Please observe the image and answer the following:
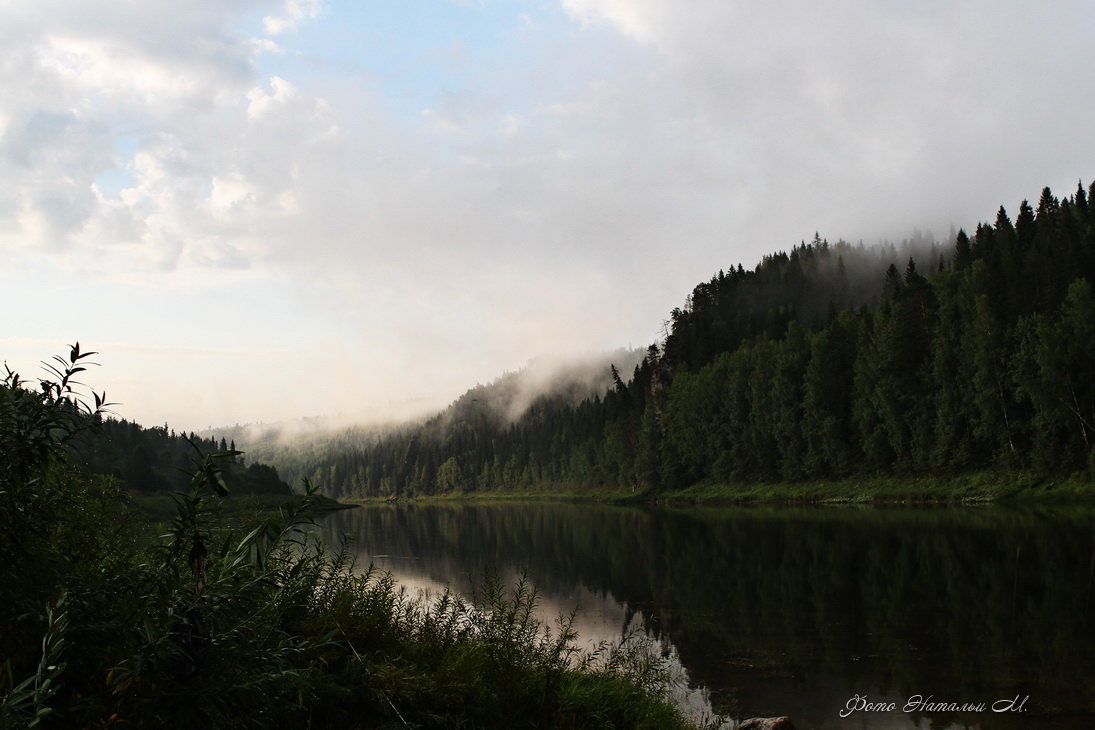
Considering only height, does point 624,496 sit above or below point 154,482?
below

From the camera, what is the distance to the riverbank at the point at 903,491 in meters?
58.2

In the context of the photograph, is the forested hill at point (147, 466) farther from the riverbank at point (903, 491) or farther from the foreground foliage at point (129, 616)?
the riverbank at point (903, 491)

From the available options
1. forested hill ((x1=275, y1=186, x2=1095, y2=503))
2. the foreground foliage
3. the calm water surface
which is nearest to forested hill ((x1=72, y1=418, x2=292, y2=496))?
the foreground foliage

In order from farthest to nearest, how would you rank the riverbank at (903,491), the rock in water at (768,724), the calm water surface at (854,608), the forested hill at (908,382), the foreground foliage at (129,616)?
1. the forested hill at (908,382)
2. the riverbank at (903,491)
3. the calm water surface at (854,608)
4. the rock in water at (768,724)
5. the foreground foliage at (129,616)

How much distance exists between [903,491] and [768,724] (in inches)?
2684

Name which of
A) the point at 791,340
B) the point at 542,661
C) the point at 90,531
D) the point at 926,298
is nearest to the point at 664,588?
the point at 542,661

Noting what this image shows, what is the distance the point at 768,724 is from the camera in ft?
38.4

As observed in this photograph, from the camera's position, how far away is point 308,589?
8.66m

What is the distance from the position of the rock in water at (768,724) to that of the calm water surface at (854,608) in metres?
1.22

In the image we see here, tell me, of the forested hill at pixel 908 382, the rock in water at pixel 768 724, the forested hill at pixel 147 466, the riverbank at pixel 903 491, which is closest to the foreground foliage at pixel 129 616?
the forested hill at pixel 147 466

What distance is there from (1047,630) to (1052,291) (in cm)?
6426

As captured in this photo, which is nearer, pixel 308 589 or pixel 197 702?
pixel 197 702

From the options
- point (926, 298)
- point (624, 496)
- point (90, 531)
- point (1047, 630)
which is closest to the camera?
point (90, 531)

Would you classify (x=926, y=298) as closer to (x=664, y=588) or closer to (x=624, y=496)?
(x=624, y=496)
